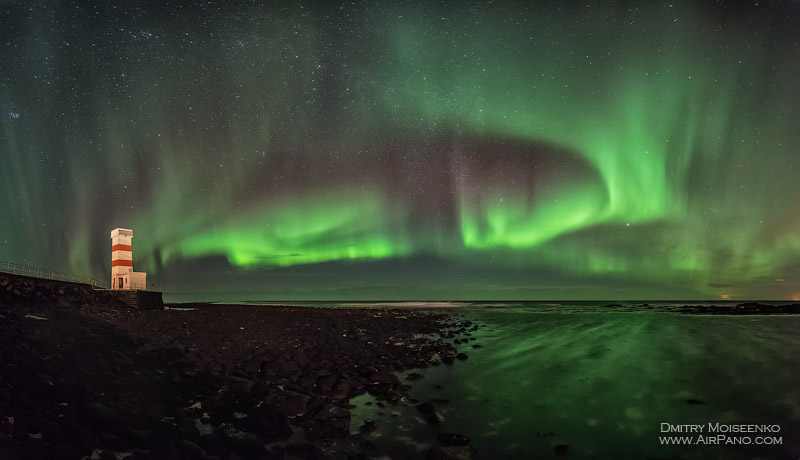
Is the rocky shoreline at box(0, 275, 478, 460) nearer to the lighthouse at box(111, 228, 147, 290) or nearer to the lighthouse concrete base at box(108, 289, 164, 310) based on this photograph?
the lighthouse concrete base at box(108, 289, 164, 310)

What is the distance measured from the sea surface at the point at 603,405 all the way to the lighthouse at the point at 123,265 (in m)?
33.6

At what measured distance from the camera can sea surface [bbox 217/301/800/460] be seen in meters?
7.29

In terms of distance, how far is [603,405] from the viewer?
32.9 feet

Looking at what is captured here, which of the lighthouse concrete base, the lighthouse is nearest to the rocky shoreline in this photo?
the lighthouse concrete base

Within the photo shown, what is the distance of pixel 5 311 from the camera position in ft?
39.5

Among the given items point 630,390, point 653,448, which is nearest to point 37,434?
point 653,448

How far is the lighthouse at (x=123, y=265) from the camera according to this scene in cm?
3666

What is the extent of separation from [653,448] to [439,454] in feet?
14.4

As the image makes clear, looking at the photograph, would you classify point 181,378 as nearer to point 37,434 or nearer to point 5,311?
point 37,434

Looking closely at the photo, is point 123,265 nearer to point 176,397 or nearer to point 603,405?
point 176,397

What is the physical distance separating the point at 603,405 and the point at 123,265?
41.2 meters

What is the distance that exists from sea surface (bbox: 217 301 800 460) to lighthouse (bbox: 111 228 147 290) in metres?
33.6

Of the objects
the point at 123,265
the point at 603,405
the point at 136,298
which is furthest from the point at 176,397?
the point at 123,265

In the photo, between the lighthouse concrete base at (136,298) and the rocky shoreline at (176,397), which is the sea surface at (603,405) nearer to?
the rocky shoreline at (176,397)
